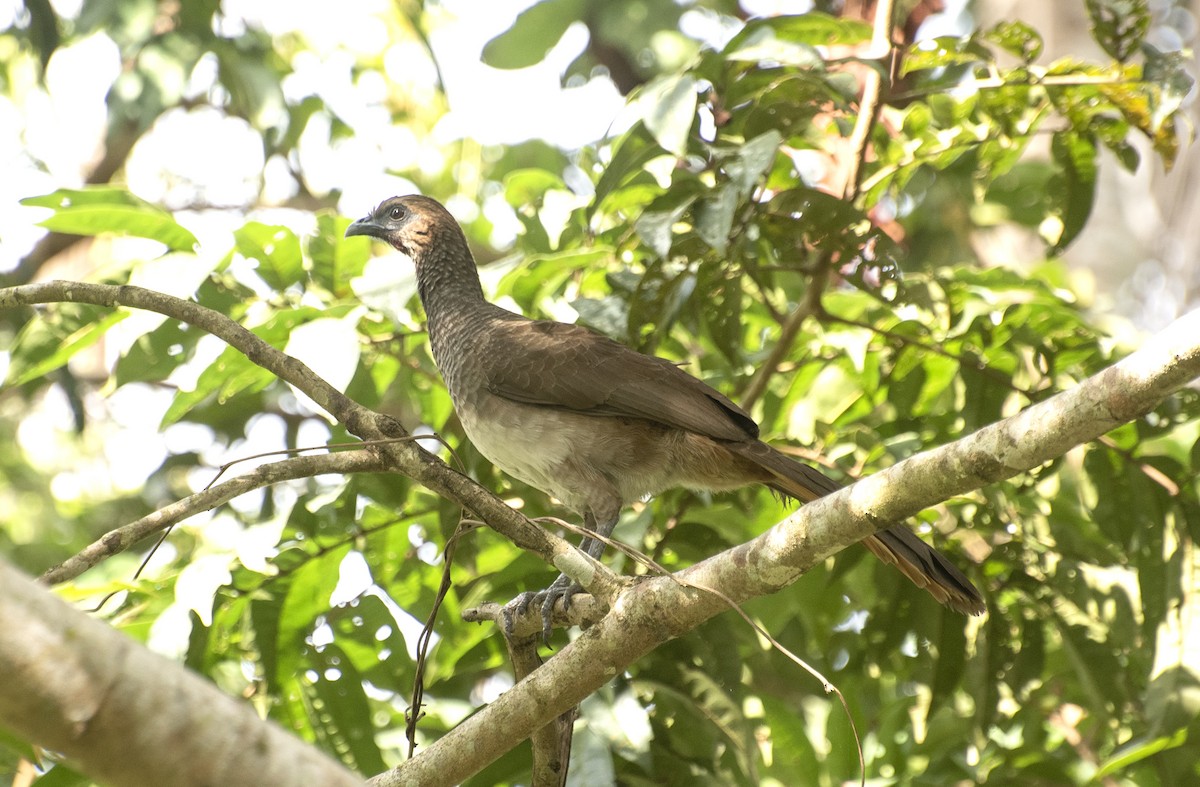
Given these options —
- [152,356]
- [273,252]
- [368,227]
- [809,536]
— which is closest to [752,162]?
[809,536]

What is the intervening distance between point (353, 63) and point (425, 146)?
2.47ft

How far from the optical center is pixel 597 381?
337 cm

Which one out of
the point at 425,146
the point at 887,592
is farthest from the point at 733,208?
the point at 425,146

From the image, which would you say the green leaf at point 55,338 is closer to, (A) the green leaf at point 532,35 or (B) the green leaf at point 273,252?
(B) the green leaf at point 273,252

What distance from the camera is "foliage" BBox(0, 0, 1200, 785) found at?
10.2 feet

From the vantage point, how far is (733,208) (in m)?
3.02

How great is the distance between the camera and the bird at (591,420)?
3.20 m

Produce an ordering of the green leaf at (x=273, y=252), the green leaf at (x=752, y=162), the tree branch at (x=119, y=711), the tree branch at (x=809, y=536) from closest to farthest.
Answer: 1. the tree branch at (x=119, y=711)
2. the tree branch at (x=809, y=536)
3. the green leaf at (x=752, y=162)
4. the green leaf at (x=273, y=252)

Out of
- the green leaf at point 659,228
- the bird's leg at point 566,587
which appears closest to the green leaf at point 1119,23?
the green leaf at point 659,228

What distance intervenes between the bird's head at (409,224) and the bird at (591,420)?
2.75 feet

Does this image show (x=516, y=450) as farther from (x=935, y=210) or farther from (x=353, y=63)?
(x=353, y=63)

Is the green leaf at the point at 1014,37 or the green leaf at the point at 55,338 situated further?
the green leaf at the point at 1014,37

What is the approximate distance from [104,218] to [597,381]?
1.52 m

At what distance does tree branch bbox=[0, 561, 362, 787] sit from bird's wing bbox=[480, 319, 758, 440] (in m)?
2.02
